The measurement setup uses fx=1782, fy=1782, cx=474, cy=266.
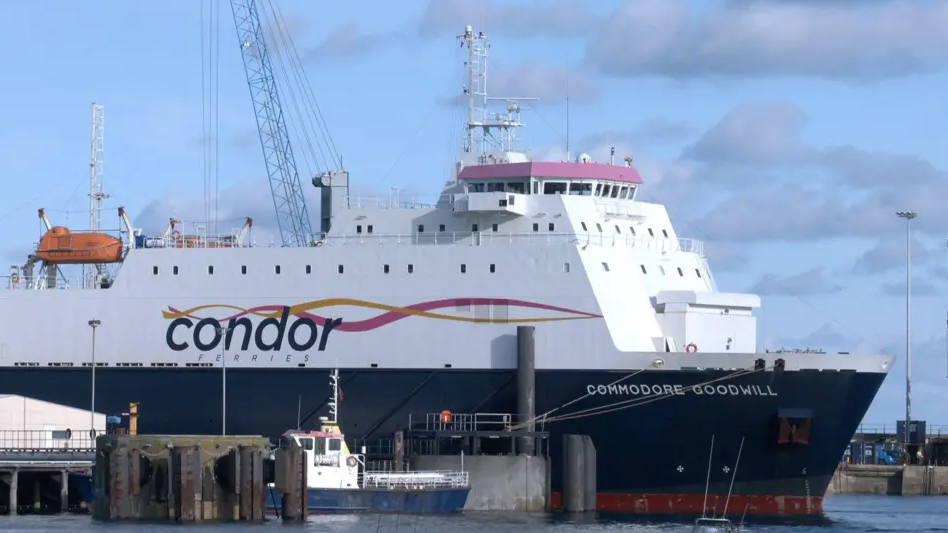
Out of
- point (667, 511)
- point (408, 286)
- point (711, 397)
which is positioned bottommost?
point (667, 511)

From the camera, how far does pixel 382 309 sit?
145 ft

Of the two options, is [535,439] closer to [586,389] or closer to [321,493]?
[586,389]

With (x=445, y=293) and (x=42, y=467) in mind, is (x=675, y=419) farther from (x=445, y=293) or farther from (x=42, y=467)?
Answer: (x=42, y=467)

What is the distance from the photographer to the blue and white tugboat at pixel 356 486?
40375 millimetres

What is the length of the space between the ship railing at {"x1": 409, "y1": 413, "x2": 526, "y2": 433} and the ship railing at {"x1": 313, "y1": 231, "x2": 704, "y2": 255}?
4.35 meters

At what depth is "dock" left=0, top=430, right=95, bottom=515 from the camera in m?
42.6

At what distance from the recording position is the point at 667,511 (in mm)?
42875

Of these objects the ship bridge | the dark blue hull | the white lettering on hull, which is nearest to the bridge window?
the ship bridge

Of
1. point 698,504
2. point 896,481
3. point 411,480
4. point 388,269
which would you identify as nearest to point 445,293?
point 388,269

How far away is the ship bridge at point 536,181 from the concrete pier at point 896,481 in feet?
70.5

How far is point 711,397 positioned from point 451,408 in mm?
6305

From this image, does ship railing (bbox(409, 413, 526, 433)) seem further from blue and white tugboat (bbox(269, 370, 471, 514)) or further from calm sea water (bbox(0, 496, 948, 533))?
calm sea water (bbox(0, 496, 948, 533))

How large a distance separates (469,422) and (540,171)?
669 centimetres

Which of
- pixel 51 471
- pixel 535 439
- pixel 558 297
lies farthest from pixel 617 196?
pixel 51 471
